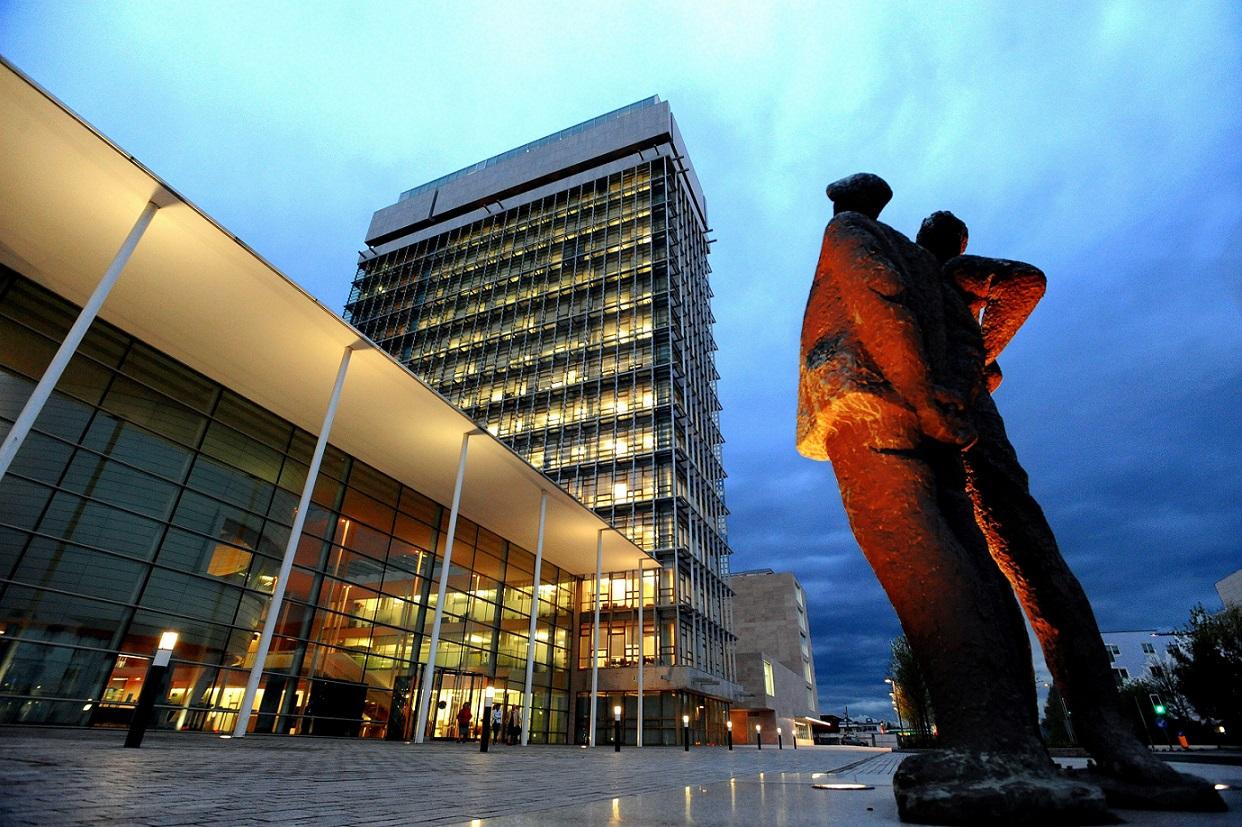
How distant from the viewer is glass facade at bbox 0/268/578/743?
13.6 m

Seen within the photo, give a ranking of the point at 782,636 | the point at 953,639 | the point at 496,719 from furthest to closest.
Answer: the point at 782,636, the point at 496,719, the point at 953,639

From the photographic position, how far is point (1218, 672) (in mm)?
25234

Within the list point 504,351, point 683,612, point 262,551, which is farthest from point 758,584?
point 262,551

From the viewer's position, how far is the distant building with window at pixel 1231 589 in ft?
158

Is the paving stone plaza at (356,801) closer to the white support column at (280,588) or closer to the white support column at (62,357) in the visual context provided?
the white support column at (62,357)

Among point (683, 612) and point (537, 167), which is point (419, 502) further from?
point (537, 167)

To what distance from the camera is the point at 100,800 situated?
322cm

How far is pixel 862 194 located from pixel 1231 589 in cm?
7047

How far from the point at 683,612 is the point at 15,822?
1364 inches

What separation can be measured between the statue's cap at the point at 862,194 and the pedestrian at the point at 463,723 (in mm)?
22318

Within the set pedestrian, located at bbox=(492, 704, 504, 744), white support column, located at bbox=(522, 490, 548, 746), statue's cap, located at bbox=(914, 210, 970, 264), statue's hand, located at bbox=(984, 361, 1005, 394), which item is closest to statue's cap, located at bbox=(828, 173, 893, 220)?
statue's cap, located at bbox=(914, 210, 970, 264)

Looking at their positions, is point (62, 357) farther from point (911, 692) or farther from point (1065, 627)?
point (911, 692)

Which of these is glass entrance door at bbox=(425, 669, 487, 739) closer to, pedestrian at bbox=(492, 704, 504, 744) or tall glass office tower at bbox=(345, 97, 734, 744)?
pedestrian at bbox=(492, 704, 504, 744)

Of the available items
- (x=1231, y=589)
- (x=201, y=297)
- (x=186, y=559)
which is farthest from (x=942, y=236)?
(x=1231, y=589)
